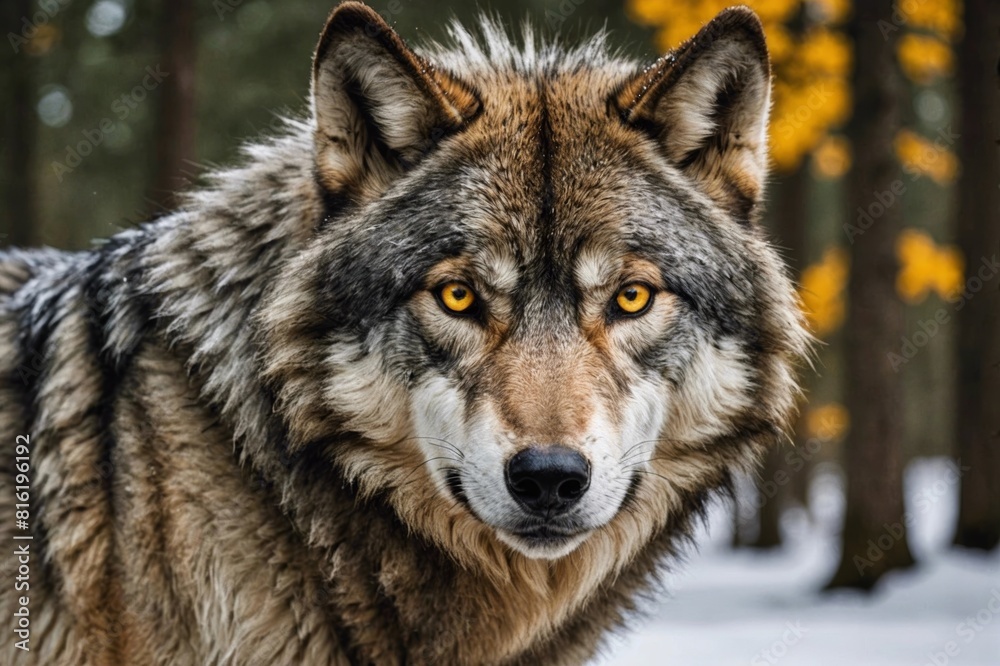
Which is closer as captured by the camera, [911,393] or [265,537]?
[265,537]

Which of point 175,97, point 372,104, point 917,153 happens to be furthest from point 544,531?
point 917,153

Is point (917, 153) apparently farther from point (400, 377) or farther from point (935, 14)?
point (400, 377)

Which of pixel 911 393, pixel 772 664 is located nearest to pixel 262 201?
pixel 772 664

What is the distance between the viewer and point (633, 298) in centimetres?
304

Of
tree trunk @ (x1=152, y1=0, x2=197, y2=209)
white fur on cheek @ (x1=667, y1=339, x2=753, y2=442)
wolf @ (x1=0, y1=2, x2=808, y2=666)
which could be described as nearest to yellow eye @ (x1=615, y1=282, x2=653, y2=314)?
wolf @ (x1=0, y1=2, x2=808, y2=666)

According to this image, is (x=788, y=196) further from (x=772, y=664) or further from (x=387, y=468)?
(x=387, y=468)

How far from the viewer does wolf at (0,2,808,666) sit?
286 centimetres

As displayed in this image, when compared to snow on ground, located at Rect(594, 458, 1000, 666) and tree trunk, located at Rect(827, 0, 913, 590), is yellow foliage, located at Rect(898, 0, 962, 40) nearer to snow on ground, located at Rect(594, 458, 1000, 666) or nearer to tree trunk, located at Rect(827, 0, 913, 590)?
tree trunk, located at Rect(827, 0, 913, 590)

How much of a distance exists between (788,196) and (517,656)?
11289 millimetres

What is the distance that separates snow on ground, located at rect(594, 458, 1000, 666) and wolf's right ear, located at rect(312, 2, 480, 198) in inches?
71.2

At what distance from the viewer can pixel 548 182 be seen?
10.00 feet

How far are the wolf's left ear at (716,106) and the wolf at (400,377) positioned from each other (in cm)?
1

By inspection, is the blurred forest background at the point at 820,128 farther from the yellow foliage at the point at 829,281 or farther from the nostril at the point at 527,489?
the nostril at the point at 527,489

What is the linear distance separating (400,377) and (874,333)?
6585 mm
